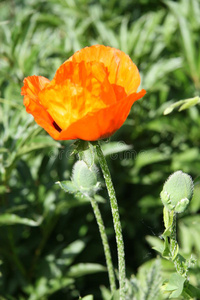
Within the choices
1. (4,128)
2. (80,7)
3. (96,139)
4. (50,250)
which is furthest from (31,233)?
(80,7)

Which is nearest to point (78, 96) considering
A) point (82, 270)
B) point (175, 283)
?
point (175, 283)

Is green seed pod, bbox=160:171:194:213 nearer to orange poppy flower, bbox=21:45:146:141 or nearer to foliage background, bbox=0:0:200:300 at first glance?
orange poppy flower, bbox=21:45:146:141

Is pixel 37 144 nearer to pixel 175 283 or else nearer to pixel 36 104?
pixel 36 104

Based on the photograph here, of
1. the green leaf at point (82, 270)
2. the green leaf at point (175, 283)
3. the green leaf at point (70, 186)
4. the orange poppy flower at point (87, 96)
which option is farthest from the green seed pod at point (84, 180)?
the green leaf at point (82, 270)

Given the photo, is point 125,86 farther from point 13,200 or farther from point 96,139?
point 13,200

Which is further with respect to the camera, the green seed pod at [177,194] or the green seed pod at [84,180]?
the green seed pod at [84,180]

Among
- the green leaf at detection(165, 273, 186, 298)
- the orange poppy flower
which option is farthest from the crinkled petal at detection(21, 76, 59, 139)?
the green leaf at detection(165, 273, 186, 298)

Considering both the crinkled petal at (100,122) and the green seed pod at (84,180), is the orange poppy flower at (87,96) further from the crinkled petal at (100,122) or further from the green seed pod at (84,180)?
the green seed pod at (84,180)
